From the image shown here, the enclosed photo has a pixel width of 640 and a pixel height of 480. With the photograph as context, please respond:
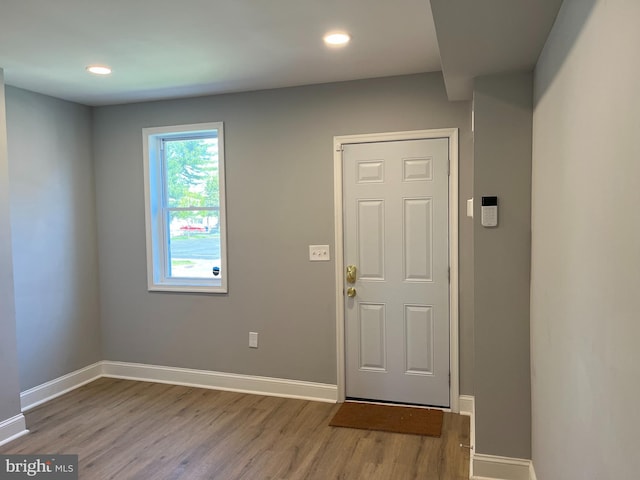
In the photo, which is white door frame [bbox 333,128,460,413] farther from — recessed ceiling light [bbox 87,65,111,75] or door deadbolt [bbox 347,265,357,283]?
recessed ceiling light [bbox 87,65,111,75]

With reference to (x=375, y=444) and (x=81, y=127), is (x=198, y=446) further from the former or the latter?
(x=81, y=127)

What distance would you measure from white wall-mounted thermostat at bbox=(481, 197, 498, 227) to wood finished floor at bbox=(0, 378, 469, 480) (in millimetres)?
1435

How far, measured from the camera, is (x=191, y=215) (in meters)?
4.13

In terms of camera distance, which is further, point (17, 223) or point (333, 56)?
point (17, 223)

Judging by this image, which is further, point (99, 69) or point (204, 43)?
point (99, 69)

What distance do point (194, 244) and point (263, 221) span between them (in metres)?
0.80

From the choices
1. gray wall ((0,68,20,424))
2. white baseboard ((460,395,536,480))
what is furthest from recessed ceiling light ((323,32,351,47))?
white baseboard ((460,395,536,480))

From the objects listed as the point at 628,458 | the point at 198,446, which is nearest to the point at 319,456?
the point at 198,446

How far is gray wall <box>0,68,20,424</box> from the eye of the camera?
3021 mm

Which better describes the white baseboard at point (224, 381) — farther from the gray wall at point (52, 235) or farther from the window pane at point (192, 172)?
the window pane at point (192, 172)

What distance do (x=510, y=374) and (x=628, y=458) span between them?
4.84 ft

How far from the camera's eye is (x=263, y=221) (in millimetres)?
3766

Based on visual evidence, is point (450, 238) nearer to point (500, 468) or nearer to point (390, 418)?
point (390, 418)

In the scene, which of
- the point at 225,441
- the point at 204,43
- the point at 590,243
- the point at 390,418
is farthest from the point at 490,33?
the point at 225,441
